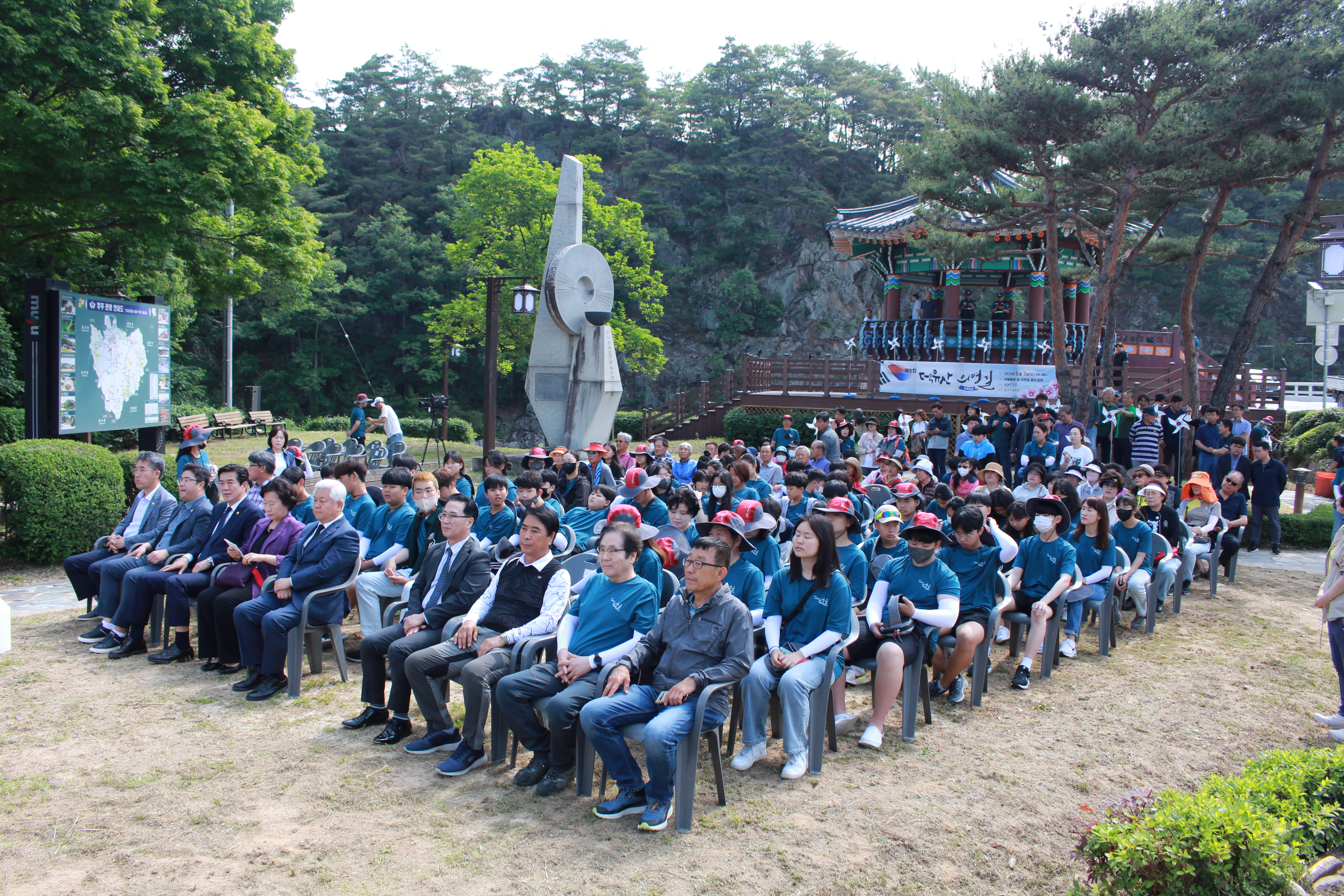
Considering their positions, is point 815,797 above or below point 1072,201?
below

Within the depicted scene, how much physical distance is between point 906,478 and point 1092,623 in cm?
214

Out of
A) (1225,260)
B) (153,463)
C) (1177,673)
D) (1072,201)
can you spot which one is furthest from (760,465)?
(1225,260)

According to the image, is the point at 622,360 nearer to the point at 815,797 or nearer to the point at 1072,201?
the point at 1072,201

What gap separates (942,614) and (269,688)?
13.9 ft

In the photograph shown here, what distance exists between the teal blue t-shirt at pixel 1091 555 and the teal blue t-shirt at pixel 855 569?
89.1 inches

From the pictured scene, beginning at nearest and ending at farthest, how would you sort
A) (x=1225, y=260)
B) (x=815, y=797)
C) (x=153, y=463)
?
(x=815, y=797)
(x=153, y=463)
(x=1225, y=260)

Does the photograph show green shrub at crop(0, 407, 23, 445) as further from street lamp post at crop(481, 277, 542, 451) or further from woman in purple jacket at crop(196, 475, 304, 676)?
woman in purple jacket at crop(196, 475, 304, 676)

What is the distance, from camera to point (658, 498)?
7270mm

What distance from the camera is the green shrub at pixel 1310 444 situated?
15.8m

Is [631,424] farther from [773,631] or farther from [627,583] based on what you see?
[627,583]

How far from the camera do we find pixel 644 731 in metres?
3.97

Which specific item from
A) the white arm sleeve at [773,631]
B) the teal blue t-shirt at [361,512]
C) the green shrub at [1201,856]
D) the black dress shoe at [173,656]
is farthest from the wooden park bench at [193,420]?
the green shrub at [1201,856]

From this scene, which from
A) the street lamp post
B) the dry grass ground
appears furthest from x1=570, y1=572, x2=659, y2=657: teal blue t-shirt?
the street lamp post

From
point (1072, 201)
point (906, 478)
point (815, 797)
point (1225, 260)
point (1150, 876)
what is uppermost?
point (1225, 260)
